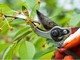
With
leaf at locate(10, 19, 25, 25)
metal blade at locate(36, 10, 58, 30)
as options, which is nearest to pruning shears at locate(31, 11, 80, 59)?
metal blade at locate(36, 10, 58, 30)

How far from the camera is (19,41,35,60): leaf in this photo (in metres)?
1.82

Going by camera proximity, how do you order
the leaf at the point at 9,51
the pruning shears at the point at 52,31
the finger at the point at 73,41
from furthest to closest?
the leaf at the point at 9,51 → the pruning shears at the point at 52,31 → the finger at the point at 73,41

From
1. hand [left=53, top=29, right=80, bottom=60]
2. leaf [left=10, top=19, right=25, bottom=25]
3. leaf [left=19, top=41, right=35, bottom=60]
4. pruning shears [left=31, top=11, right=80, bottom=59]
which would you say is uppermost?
leaf [left=10, top=19, right=25, bottom=25]

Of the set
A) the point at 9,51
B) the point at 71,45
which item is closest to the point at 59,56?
the point at 71,45

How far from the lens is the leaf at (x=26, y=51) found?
1.82 metres

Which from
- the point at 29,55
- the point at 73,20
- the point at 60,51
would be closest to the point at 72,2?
the point at 73,20

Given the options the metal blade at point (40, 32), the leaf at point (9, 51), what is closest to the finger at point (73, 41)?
the metal blade at point (40, 32)

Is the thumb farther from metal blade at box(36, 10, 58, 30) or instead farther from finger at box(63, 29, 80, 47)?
metal blade at box(36, 10, 58, 30)

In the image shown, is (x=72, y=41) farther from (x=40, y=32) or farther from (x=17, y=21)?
(x=17, y=21)

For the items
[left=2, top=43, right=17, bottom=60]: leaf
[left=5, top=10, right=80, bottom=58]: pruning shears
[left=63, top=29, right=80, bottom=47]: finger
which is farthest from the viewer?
[left=2, top=43, right=17, bottom=60]: leaf

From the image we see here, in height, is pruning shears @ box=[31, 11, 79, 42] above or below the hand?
above

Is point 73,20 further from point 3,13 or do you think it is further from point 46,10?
point 46,10

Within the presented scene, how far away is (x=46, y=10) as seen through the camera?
10.7ft

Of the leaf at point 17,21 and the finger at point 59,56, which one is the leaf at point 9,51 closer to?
the leaf at point 17,21
